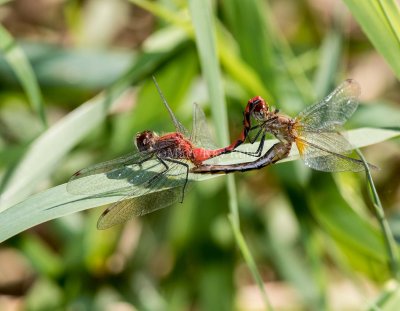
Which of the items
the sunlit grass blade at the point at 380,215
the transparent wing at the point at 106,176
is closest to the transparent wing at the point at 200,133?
the transparent wing at the point at 106,176

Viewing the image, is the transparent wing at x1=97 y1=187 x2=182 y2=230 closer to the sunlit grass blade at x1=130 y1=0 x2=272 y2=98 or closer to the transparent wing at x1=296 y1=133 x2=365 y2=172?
the transparent wing at x1=296 y1=133 x2=365 y2=172

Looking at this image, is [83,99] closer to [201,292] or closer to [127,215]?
[201,292]

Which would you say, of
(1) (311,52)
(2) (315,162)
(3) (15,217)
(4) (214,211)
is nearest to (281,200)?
(4) (214,211)

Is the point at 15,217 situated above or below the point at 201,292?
above

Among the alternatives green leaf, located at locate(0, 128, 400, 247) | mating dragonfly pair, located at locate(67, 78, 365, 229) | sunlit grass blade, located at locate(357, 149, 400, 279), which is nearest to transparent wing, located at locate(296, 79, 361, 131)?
mating dragonfly pair, located at locate(67, 78, 365, 229)

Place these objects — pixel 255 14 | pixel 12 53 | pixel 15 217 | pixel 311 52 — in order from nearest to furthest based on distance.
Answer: pixel 15 217 → pixel 12 53 → pixel 255 14 → pixel 311 52

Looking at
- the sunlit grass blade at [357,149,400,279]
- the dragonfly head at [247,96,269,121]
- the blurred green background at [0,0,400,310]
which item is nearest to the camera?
the sunlit grass blade at [357,149,400,279]
